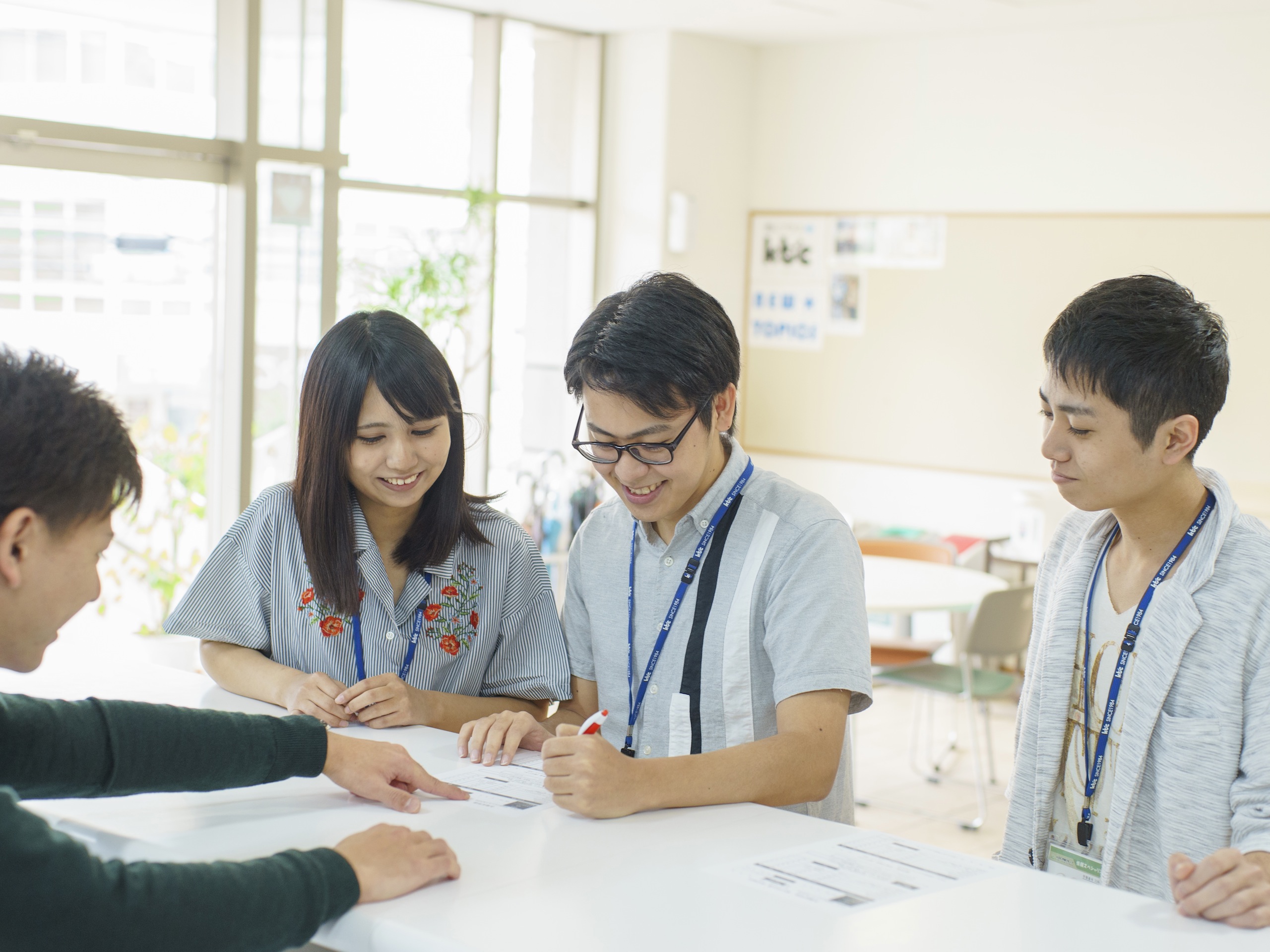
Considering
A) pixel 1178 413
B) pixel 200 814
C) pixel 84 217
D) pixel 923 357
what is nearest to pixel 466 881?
pixel 200 814

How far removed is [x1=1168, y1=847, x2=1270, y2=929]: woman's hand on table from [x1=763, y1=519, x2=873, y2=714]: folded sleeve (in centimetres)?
47

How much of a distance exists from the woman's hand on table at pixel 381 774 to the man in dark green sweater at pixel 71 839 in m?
0.24

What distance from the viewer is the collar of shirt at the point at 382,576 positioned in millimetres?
2293

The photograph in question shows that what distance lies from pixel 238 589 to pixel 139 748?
Answer: 2.28 ft

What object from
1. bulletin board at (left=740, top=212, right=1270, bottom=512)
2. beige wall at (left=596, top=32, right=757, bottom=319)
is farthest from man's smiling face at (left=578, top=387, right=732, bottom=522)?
beige wall at (left=596, top=32, right=757, bottom=319)

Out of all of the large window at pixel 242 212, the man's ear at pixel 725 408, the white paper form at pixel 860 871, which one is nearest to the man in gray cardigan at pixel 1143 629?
the white paper form at pixel 860 871

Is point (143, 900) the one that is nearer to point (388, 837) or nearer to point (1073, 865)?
point (388, 837)

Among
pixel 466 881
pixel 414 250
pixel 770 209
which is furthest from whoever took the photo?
pixel 770 209

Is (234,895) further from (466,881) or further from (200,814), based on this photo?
(200,814)

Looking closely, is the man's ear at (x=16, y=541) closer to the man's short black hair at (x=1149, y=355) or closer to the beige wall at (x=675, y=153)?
the man's short black hair at (x=1149, y=355)

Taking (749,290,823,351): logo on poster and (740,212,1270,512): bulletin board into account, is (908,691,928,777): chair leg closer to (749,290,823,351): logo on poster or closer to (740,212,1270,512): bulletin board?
(740,212,1270,512): bulletin board

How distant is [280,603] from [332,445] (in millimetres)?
302

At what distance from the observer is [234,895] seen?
1.29 metres

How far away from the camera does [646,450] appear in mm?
1880
